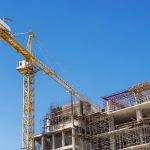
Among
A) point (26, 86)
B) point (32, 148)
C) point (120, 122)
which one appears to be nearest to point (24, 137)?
point (32, 148)

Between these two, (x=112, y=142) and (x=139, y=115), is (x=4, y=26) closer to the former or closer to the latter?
(x=112, y=142)

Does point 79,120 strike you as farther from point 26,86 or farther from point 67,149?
point 26,86

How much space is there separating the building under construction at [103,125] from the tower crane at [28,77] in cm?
258

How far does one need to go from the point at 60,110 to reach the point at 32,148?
23.4ft

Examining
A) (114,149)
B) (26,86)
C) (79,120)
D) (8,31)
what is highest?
(8,31)

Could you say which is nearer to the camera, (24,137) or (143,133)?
(143,133)

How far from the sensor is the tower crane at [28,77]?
7306cm

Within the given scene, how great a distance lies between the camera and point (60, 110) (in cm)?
A: 7325

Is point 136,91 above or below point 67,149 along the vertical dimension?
above

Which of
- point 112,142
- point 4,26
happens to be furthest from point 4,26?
point 112,142

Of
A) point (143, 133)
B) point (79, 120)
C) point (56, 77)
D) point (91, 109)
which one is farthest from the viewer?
point (56, 77)

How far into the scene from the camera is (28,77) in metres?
78.4

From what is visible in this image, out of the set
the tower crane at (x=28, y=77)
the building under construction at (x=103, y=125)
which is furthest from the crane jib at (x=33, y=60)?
the building under construction at (x=103, y=125)

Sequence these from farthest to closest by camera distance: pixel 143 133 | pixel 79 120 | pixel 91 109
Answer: pixel 91 109, pixel 79 120, pixel 143 133
